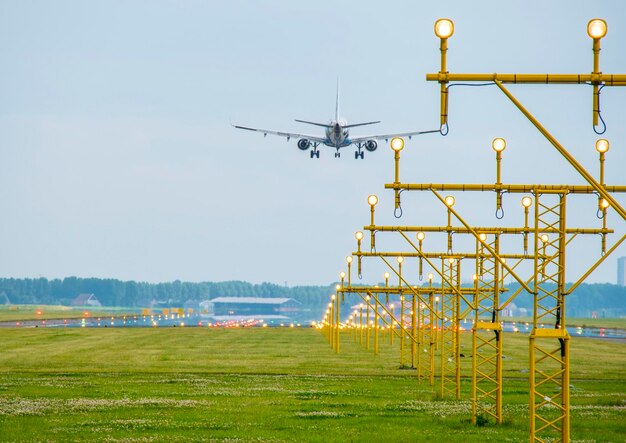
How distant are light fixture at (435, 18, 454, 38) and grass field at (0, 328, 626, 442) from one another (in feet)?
43.7

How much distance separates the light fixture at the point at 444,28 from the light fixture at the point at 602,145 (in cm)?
773

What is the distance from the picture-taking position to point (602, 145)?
2797 cm

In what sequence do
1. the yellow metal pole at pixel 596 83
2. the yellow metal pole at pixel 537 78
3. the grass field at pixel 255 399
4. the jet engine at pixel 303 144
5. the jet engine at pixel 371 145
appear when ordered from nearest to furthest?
the yellow metal pole at pixel 596 83 → the yellow metal pole at pixel 537 78 → the grass field at pixel 255 399 → the jet engine at pixel 303 144 → the jet engine at pixel 371 145

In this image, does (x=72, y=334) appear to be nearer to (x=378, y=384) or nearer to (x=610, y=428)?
(x=378, y=384)

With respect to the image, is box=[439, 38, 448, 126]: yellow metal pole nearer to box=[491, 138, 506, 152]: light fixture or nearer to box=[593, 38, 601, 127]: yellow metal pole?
box=[593, 38, 601, 127]: yellow metal pole

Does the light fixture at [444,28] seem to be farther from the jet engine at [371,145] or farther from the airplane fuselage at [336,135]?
the jet engine at [371,145]

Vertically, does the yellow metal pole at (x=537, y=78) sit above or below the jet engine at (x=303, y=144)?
below

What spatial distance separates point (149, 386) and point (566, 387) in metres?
27.4

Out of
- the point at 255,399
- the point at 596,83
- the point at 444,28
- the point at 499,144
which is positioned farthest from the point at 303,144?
the point at 596,83

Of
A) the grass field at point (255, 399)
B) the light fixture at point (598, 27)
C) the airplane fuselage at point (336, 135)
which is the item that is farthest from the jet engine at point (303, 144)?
the light fixture at point (598, 27)

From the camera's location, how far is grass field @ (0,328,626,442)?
32.3m

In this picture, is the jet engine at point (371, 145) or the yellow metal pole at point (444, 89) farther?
the jet engine at point (371, 145)

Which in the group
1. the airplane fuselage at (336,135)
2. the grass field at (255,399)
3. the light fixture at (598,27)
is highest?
the airplane fuselage at (336,135)

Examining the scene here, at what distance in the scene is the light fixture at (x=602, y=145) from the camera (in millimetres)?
27828
